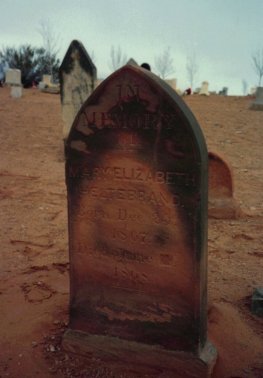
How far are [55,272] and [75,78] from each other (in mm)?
5078

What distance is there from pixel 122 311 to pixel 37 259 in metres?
2.09

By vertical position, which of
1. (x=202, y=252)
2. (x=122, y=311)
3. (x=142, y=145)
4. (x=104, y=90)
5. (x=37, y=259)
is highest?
(x=104, y=90)

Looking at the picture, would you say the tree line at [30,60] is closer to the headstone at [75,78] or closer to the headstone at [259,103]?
the headstone at [259,103]

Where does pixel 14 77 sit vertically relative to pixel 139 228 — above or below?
above

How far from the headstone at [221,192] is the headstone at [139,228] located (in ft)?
11.4

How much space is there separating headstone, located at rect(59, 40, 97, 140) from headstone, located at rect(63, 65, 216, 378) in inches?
229

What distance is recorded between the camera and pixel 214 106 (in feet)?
56.4

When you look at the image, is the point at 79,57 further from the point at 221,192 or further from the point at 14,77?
the point at 14,77

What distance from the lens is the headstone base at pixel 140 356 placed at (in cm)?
274

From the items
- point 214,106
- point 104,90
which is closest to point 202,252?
point 104,90

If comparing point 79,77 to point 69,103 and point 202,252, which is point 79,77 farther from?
point 202,252

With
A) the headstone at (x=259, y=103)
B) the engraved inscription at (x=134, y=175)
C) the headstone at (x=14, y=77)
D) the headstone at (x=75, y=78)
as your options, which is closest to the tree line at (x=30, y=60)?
the headstone at (x=14, y=77)

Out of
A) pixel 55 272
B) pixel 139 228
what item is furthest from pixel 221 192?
pixel 139 228

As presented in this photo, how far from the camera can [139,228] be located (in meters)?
2.80
